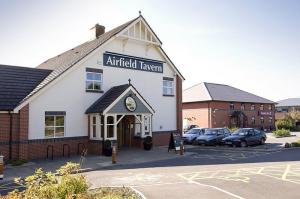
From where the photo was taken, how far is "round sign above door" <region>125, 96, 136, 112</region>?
23.0m

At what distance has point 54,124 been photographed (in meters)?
21.5

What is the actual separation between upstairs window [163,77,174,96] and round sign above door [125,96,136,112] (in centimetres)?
579

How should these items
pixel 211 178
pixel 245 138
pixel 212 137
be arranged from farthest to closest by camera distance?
pixel 212 137
pixel 245 138
pixel 211 178

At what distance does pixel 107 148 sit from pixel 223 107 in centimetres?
2995

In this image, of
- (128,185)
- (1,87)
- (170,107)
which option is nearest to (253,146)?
(170,107)

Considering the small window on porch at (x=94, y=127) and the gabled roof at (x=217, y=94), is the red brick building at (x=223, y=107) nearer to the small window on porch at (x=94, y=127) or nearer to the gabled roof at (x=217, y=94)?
the gabled roof at (x=217, y=94)

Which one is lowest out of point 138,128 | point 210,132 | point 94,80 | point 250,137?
point 250,137

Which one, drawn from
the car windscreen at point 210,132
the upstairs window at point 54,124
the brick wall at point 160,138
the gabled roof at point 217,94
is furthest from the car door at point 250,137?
the gabled roof at point 217,94

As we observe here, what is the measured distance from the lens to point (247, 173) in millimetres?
14281

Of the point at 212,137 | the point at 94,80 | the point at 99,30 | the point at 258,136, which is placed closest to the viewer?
the point at 94,80

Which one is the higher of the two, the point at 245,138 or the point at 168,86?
the point at 168,86

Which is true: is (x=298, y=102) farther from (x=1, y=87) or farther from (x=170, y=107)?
(x=1, y=87)

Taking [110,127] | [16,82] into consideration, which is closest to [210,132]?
[110,127]

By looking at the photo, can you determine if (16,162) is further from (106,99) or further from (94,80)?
(94,80)
